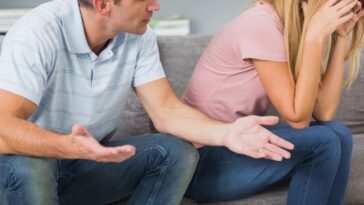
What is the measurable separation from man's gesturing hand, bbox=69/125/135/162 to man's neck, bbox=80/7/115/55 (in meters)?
0.35

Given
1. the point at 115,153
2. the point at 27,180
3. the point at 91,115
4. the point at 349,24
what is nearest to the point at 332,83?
the point at 349,24

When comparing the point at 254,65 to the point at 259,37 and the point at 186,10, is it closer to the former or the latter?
the point at 259,37

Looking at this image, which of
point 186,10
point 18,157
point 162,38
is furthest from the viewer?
point 186,10

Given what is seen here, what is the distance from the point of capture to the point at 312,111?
148 cm

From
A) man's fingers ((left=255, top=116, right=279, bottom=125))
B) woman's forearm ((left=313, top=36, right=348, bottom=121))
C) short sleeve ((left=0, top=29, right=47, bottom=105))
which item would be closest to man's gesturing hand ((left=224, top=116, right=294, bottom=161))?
man's fingers ((left=255, top=116, right=279, bottom=125))

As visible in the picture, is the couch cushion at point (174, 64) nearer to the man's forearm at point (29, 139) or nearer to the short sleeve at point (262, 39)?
the short sleeve at point (262, 39)

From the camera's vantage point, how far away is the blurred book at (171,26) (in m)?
2.81

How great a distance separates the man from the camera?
3.67ft

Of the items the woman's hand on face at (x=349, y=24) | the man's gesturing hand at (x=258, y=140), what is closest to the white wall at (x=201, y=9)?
the woman's hand on face at (x=349, y=24)

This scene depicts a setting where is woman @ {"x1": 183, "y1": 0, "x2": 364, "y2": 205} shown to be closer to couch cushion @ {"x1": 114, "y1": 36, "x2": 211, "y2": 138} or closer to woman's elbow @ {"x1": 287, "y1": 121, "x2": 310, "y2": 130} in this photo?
woman's elbow @ {"x1": 287, "y1": 121, "x2": 310, "y2": 130}

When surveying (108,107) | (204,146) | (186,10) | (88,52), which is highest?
(88,52)

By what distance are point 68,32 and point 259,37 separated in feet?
1.50

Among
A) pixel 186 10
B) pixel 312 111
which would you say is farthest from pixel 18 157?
pixel 186 10

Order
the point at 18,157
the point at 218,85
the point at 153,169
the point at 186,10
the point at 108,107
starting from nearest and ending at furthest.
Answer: the point at 18,157 < the point at 153,169 < the point at 108,107 < the point at 218,85 < the point at 186,10
